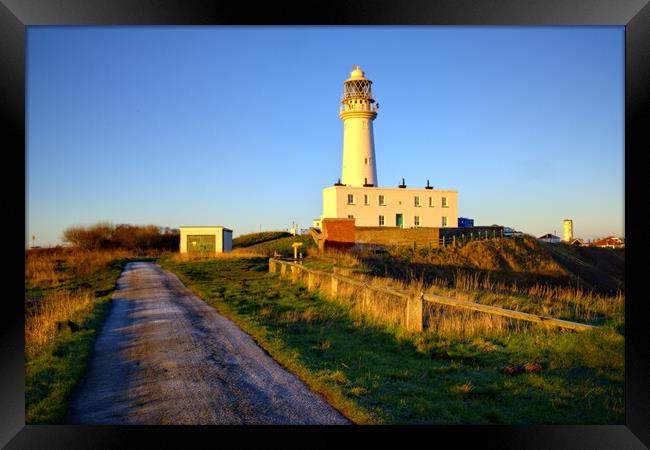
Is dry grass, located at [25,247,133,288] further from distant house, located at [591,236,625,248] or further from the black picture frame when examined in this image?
distant house, located at [591,236,625,248]

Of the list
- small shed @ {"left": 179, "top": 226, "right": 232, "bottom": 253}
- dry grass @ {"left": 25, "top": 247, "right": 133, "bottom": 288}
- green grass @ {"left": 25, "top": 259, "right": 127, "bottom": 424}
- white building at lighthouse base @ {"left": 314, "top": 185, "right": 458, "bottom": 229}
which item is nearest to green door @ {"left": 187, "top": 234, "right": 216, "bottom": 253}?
→ small shed @ {"left": 179, "top": 226, "right": 232, "bottom": 253}

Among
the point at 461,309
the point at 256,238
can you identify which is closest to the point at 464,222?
the point at 256,238

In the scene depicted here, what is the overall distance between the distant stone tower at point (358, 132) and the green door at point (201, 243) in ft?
50.3

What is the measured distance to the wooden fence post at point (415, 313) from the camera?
8.62 m

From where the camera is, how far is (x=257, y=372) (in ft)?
21.3

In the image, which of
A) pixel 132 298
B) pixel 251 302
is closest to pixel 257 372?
pixel 251 302

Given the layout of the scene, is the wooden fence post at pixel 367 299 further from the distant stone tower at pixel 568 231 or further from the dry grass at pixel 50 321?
the distant stone tower at pixel 568 231

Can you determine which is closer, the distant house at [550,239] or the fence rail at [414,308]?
the fence rail at [414,308]

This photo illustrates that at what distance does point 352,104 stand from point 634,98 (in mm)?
44093

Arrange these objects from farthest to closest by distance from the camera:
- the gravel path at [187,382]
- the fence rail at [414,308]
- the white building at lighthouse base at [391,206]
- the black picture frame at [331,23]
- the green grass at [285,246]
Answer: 1. the white building at lighthouse base at [391,206]
2. the green grass at [285,246]
3. the fence rail at [414,308]
4. the gravel path at [187,382]
5. the black picture frame at [331,23]

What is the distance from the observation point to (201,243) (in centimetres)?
3662

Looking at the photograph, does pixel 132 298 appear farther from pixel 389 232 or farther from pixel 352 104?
pixel 352 104

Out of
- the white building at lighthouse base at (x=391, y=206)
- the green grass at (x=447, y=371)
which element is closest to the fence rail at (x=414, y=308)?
the green grass at (x=447, y=371)

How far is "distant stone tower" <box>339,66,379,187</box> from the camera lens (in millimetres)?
46719
